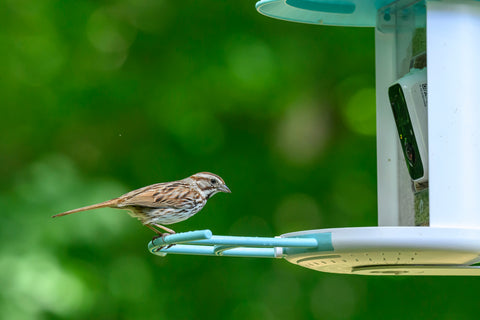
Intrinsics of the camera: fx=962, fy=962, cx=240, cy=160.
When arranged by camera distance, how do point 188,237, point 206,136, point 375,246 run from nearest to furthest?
1. point 188,237
2. point 375,246
3. point 206,136

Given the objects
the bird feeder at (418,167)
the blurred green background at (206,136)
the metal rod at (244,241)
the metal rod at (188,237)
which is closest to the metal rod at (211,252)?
the bird feeder at (418,167)

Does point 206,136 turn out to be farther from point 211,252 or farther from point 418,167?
point 418,167

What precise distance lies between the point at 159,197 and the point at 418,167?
1535 mm

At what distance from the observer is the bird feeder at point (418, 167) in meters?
4.18

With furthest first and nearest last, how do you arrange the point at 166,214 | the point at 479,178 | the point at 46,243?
the point at 46,243
the point at 166,214
the point at 479,178

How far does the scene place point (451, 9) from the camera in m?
4.59

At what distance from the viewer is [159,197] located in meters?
5.47

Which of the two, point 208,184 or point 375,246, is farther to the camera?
point 208,184

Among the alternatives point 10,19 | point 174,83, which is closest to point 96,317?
point 174,83

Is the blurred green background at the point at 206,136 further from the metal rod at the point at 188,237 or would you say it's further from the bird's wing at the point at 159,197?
the metal rod at the point at 188,237

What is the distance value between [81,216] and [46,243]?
0.36 m

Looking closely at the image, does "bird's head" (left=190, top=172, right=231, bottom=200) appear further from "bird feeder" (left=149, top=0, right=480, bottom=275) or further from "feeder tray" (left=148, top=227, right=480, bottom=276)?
"feeder tray" (left=148, top=227, right=480, bottom=276)

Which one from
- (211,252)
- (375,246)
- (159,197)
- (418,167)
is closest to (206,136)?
(159,197)

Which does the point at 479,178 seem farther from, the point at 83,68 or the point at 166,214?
the point at 83,68
